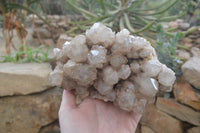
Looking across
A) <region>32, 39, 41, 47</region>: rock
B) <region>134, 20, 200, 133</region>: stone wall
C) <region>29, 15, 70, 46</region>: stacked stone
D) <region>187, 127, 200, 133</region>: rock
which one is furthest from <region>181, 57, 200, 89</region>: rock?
<region>32, 39, 41, 47</region>: rock

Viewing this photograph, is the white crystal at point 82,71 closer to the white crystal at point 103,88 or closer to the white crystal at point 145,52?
the white crystal at point 103,88

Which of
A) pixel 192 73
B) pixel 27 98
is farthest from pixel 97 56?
pixel 27 98

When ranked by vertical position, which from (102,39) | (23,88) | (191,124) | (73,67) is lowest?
(191,124)

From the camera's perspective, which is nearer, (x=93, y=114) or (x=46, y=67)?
(x=93, y=114)

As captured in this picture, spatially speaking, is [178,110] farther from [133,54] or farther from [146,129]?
[133,54]

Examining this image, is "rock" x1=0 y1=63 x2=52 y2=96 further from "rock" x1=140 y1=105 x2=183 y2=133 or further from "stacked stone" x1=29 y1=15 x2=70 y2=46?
"stacked stone" x1=29 y1=15 x2=70 y2=46

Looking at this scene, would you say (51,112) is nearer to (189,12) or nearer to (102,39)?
(102,39)

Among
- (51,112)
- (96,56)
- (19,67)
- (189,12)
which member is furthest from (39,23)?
(96,56)
